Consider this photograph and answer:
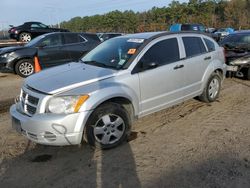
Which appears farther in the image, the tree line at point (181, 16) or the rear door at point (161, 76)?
the tree line at point (181, 16)

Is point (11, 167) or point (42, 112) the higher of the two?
point (42, 112)

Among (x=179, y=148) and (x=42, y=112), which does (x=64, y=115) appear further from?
(x=179, y=148)

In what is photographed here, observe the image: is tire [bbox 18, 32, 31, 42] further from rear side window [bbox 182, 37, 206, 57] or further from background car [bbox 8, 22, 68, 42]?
rear side window [bbox 182, 37, 206, 57]

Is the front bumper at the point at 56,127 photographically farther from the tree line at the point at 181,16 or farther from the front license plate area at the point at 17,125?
the tree line at the point at 181,16

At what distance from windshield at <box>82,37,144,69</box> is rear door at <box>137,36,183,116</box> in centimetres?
26

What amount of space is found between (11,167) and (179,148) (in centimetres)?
242

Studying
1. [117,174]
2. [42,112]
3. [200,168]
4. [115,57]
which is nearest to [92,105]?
[42,112]

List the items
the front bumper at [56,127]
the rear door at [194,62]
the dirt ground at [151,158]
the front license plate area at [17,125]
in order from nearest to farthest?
the dirt ground at [151,158] → the front bumper at [56,127] → the front license plate area at [17,125] → the rear door at [194,62]

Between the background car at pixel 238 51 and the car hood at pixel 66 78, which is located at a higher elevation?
the car hood at pixel 66 78

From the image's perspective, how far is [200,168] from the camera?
13.3 feet

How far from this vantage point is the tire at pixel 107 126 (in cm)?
442

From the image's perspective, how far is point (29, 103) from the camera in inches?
176

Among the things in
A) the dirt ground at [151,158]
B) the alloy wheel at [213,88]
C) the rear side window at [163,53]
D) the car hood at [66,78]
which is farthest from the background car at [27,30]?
the car hood at [66,78]

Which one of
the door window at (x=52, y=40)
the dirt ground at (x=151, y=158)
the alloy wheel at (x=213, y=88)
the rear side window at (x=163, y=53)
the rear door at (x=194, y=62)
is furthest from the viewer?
the door window at (x=52, y=40)
